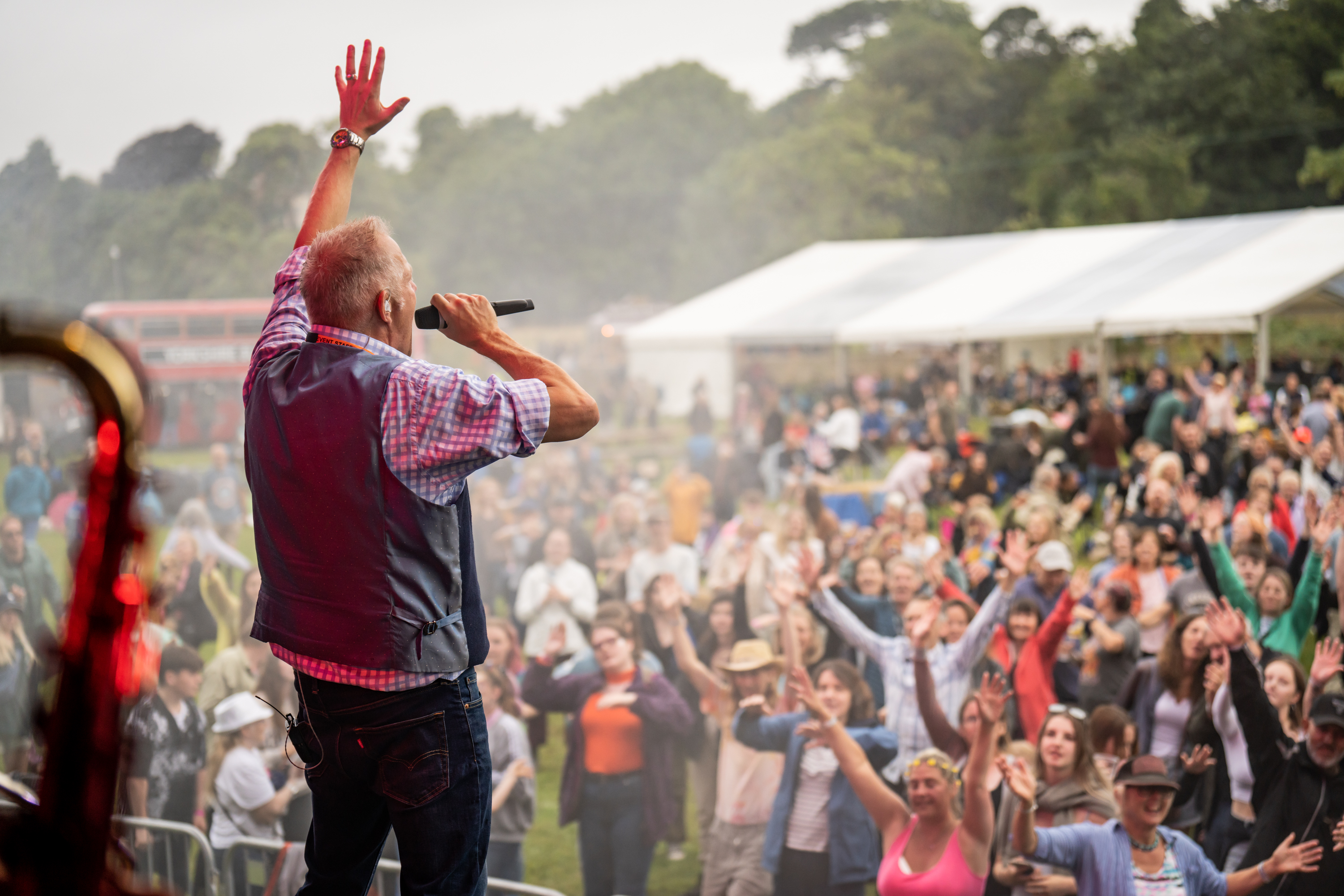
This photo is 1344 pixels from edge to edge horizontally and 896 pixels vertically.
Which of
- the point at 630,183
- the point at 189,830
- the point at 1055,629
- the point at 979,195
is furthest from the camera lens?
the point at 979,195

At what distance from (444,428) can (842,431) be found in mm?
10443

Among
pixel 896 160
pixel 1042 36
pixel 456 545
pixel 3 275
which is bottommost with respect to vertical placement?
pixel 456 545

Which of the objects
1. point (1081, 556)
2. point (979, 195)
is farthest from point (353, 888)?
point (979, 195)

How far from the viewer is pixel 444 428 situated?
1370 mm

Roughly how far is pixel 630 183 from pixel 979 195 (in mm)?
21334

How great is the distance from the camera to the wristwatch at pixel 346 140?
1817 millimetres

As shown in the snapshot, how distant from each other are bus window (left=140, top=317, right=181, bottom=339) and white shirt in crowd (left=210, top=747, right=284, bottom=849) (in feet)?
11.4

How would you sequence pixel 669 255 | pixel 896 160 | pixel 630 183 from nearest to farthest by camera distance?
pixel 630 183 < pixel 669 255 < pixel 896 160

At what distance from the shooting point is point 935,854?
11.8ft

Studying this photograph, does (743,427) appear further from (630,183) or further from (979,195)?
(979,195)

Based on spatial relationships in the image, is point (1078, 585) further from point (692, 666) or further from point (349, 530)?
point (349, 530)

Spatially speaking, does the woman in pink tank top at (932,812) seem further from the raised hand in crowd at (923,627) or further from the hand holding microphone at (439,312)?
the hand holding microphone at (439,312)

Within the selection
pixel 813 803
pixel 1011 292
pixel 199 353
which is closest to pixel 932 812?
pixel 813 803

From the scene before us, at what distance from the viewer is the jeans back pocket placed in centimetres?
144
